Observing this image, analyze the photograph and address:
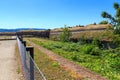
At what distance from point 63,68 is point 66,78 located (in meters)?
2.44

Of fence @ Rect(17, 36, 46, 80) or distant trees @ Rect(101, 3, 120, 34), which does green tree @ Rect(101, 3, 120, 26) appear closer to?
distant trees @ Rect(101, 3, 120, 34)

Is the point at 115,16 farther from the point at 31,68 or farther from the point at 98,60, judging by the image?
the point at 31,68

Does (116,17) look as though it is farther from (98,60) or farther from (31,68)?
(31,68)

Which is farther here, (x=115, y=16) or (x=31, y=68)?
(x=115, y=16)

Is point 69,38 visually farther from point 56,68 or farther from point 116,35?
point 56,68

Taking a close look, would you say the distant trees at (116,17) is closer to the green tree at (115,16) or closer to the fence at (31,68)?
the green tree at (115,16)

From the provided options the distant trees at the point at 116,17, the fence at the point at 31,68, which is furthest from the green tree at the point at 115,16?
the fence at the point at 31,68

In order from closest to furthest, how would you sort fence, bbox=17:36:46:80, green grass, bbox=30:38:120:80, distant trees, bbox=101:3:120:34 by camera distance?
fence, bbox=17:36:46:80
green grass, bbox=30:38:120:80
distant trees, bbox=101:3:120:34

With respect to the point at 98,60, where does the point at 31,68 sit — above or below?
above

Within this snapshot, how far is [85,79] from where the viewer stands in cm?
1010

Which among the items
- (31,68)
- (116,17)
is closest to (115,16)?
(116,17)

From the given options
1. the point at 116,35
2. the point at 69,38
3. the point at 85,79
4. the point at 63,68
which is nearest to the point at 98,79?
the point at 85,79

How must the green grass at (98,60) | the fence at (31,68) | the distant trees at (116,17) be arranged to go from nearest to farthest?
the fence at (31,68)
the green grass at (98,60)
the distant trees at (116,17)

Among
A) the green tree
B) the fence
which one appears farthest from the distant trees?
the fence
